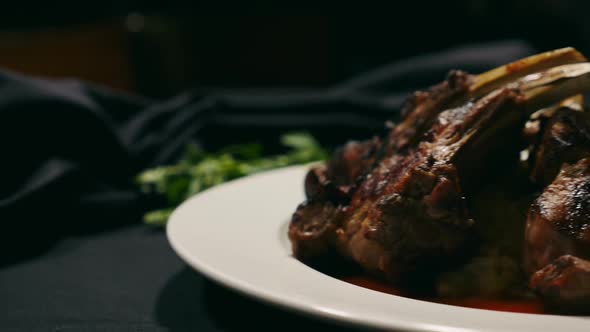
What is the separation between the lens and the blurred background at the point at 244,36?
4.36 meters

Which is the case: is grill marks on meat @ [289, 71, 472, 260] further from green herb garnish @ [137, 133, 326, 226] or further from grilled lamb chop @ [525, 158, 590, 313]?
green herb garnish @ [137, 133, 326, 226]

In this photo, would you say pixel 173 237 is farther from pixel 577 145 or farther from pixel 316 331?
pixel 577 145

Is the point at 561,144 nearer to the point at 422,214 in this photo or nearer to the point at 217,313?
the point at 422,214

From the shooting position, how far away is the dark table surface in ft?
4.19

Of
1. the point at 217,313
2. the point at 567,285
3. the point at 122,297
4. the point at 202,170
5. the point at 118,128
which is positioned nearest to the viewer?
the point at 567,285

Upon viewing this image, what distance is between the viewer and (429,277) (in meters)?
1.26

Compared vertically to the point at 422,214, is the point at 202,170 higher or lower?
lower

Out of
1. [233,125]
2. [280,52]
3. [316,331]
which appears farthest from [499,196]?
[280,52]

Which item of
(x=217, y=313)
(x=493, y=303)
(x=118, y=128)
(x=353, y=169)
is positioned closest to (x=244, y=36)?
(x=118, y=128)

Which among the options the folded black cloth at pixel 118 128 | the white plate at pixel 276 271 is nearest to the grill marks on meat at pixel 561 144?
the white plate at pixel 276 271

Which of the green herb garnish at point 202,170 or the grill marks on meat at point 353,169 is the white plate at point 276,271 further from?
the green herb garnish at point 202,170

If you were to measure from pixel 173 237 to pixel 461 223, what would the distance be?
0.56 meters

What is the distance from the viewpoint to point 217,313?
1317mm

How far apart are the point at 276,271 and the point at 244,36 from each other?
5017 mm
